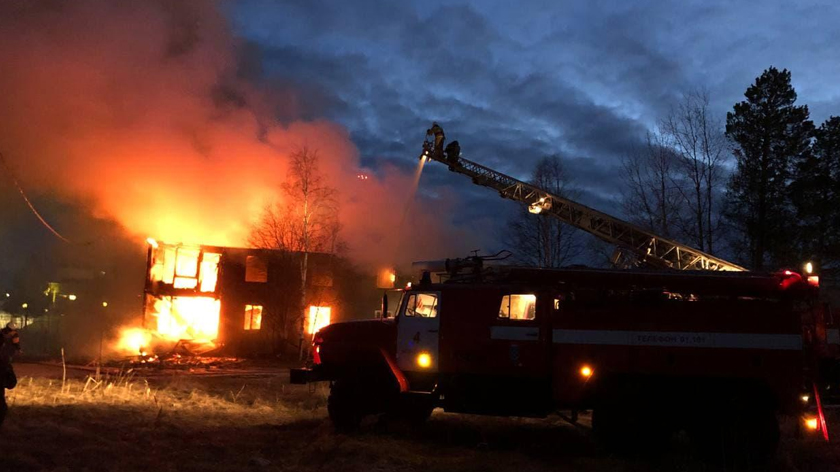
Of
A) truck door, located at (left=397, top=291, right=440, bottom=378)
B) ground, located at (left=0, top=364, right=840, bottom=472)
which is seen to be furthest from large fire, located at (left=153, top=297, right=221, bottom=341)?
truck door, located at (left=397, top=291, right=440, bottom=378)

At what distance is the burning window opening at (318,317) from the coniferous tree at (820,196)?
20.4 m

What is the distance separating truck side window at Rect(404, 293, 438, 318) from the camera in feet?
31.3

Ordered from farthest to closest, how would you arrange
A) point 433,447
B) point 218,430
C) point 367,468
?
point 218,430 < point 433,447 < point 367,468

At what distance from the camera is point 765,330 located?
26.6 feet

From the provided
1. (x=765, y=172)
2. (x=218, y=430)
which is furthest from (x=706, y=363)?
(x=765, y=172)

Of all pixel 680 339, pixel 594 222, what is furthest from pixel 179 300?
pixel 680 339

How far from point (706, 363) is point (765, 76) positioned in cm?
2071

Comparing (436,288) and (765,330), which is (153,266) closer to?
(436,288)

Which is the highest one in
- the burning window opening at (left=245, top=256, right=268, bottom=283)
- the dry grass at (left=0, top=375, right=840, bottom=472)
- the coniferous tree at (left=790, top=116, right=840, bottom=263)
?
the coniferous tree at (left=790, top=116, right=840, bottom=263)

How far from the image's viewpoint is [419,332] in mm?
9508

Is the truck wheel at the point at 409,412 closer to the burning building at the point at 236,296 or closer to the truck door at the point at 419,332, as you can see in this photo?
the truck door at the point at 419,332

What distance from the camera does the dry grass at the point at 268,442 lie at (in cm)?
759

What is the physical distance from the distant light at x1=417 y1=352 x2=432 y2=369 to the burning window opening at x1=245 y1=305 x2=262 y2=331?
22021mm

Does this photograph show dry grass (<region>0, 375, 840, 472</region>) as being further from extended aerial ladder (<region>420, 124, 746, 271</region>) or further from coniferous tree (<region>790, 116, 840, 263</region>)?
coniferous tree (<region>790, 116, 840, 263</region>)
